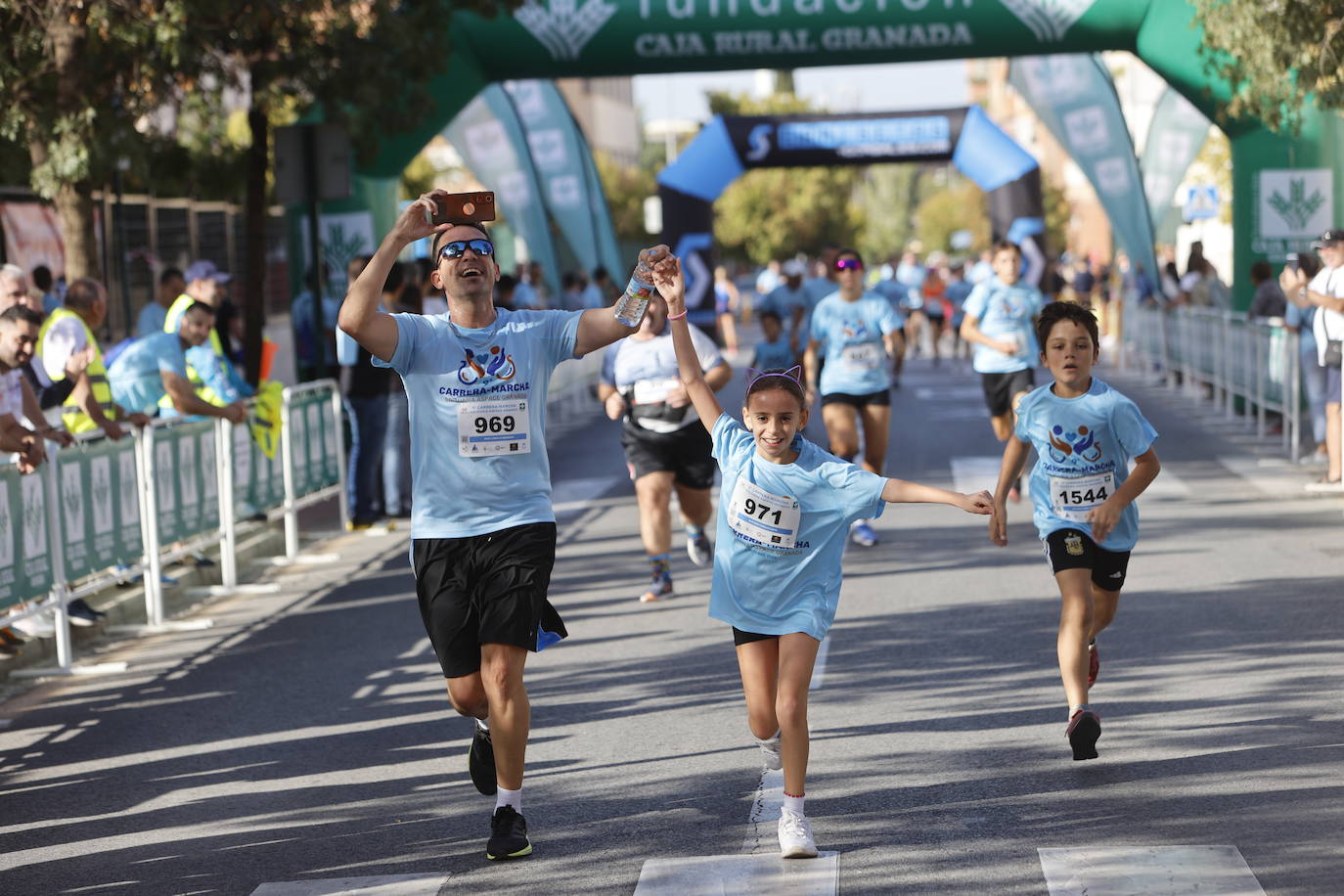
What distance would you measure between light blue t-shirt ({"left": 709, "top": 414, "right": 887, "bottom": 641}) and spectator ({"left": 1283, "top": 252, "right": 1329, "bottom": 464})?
388 inches

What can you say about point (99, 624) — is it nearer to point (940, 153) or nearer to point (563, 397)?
point (563, 397)

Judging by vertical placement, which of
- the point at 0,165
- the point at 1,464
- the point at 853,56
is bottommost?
the point at 1,464

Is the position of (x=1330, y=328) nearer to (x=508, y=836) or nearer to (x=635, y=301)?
(x=635, y=301)

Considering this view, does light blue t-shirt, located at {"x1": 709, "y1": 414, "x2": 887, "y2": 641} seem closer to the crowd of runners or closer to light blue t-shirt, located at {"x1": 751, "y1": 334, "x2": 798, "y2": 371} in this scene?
the crowd of runners

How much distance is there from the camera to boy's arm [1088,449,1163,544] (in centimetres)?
666

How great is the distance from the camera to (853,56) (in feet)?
64.2

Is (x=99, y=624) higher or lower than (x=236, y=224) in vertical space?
lower

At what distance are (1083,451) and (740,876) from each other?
7.46 ft

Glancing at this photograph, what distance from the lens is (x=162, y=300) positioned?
14.9 meters

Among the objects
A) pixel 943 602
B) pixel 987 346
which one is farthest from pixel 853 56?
pixel 943 602

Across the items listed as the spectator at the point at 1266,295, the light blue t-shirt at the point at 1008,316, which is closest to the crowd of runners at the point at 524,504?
the light blue t-shirt at the point at 1008,316

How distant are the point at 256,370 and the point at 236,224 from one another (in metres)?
14.4

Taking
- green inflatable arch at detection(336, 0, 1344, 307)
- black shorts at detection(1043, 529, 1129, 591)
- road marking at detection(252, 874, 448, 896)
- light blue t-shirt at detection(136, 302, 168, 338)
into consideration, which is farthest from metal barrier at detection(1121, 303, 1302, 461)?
road marking at detection(252, 874, 448, 896)

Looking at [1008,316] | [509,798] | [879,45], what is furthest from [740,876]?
[879,45]
